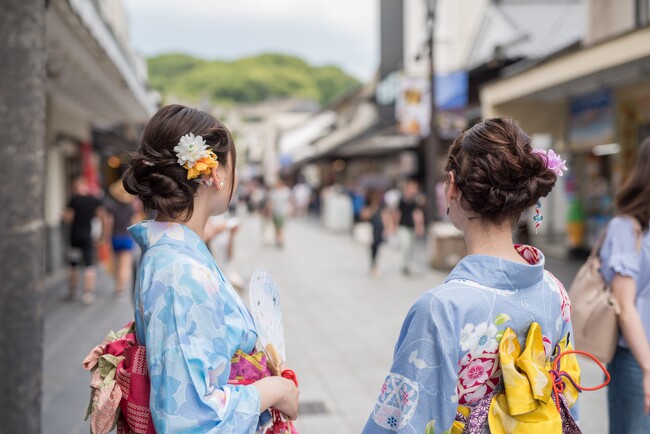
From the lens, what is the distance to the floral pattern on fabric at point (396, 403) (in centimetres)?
169

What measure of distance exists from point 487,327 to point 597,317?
133cm

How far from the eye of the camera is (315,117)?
54.9 m

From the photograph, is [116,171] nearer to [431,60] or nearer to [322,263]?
[322,263]

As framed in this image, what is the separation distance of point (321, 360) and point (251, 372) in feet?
16.1

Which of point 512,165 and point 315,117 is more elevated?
point 315,117

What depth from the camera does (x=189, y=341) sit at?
1675mm

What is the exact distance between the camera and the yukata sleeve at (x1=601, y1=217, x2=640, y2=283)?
2711 millimetres

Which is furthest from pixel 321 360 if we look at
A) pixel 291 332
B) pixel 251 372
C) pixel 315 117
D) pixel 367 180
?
pixel 315 117

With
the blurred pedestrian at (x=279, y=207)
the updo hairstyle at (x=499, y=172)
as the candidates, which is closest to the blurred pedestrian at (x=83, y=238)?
the blurred pedestrian at (x=279, y=207)

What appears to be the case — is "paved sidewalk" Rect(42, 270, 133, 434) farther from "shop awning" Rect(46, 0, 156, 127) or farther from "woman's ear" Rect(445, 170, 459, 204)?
"woman's ear" Rect(445, 170, 459, 204)

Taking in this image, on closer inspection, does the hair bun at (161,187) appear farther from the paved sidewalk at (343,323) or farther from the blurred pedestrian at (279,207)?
the blurred pedestrian at (279,207)

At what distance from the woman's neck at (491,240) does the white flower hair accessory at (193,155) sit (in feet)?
2.39

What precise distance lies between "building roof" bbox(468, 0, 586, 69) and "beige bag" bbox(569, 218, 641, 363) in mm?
13420

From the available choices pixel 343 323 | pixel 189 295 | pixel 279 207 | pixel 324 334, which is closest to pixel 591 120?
pixel 343 323
